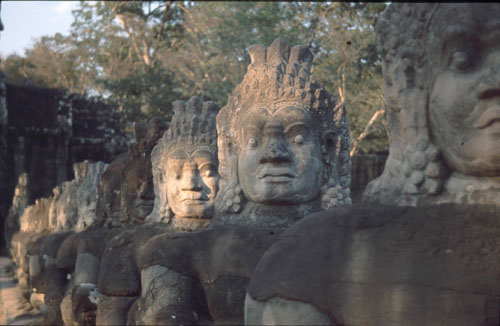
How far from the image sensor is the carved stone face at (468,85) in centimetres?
223

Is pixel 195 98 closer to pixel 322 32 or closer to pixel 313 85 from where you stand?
pixel 313 85

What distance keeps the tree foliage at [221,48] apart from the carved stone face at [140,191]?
5.05 metres

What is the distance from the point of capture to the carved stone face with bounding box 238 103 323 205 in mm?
3959

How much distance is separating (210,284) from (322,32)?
11.2 metres

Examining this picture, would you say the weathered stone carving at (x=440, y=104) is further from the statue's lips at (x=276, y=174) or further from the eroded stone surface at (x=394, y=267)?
the statue's lips at (x=276, y=174)

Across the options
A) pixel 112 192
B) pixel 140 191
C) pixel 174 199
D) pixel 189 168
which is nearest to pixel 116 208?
pixel 112 192

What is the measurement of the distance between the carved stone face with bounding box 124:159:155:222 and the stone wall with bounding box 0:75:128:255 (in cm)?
1359

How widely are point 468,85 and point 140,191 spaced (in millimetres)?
4626

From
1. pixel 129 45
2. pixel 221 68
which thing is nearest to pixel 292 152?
pixel 221 68

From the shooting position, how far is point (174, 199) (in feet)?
18.2

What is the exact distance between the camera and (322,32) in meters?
14.2

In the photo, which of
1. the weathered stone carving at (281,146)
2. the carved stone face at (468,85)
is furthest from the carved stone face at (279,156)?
the carved stone face at (468,85)

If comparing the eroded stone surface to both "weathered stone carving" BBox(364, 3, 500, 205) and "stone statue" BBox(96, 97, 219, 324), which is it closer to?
"weathered stone carving" BBox(364, 3, 500, 205)

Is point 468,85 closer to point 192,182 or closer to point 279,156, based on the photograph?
point 279,156
